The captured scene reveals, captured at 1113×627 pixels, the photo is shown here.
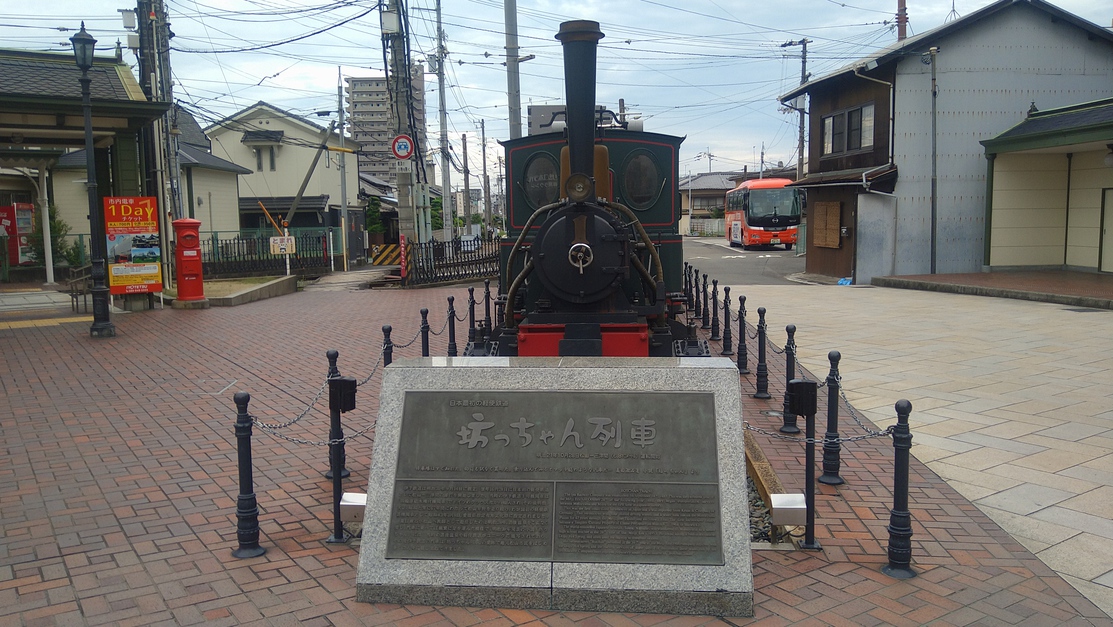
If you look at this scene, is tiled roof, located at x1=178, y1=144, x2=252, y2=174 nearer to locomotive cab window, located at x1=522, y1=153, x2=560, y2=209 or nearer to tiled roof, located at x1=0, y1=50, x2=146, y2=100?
tiled roof, located at x1=0, y1=50, x2=146, y2=100

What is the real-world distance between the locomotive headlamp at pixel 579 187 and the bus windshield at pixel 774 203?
113 ft

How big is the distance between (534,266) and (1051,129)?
1739cm

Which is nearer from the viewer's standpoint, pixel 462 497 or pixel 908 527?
pixel 462 497

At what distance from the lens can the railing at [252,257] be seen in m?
27.0

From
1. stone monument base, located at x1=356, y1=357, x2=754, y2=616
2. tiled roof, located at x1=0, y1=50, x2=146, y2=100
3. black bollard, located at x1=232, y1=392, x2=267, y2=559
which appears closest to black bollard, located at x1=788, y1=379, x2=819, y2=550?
stone monument base, located at x1=356, y1=357, x2=754, y2=616

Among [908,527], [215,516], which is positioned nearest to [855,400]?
[908,527]

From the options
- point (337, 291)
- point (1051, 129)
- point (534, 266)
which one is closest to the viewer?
point (534, 266)

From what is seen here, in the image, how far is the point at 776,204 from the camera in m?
39.3

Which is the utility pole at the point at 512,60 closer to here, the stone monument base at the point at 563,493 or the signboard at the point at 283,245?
the signboard at the point at 283,245

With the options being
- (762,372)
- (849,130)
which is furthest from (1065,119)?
(762,372)

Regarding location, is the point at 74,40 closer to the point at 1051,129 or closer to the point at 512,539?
the point at 512,539

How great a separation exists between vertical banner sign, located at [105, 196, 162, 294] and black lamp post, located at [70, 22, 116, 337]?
4.92ft

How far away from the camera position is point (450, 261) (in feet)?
79.1

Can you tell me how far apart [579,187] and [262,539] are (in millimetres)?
3258
